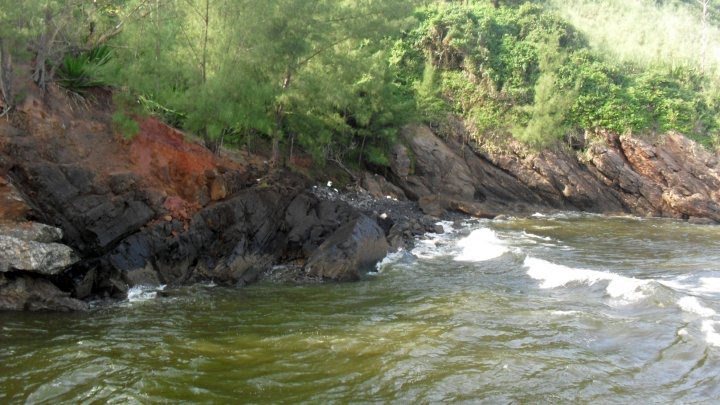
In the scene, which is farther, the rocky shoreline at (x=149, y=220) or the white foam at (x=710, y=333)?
the rocky shoreline at (x=149, y=220)

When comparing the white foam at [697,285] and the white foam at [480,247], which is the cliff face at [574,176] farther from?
the white foam at [697,285]

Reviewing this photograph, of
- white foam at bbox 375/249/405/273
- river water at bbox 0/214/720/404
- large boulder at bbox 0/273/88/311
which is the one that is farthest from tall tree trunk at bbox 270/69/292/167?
large boulder at bbox 0/273/88/311

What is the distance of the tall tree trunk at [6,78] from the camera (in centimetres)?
1480

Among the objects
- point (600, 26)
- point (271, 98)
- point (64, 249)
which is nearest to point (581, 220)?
point (271, 98)

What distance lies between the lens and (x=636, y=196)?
1391 inches

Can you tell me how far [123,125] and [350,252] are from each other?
7494 mm

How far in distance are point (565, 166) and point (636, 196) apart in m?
4.53

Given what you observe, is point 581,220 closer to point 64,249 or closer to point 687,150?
point 687,150

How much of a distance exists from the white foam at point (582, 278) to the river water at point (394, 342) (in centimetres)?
6

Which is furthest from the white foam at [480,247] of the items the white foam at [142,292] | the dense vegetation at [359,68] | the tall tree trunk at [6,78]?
the tall tree trunk at [6,78]

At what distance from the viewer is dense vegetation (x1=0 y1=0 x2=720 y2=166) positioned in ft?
56.2

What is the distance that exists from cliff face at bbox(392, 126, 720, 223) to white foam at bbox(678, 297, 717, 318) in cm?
1777

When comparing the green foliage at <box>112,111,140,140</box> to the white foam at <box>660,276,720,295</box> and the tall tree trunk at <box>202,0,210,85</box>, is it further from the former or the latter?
the white foam at <box>660,276,720,295</box>

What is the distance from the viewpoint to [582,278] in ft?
51.4
